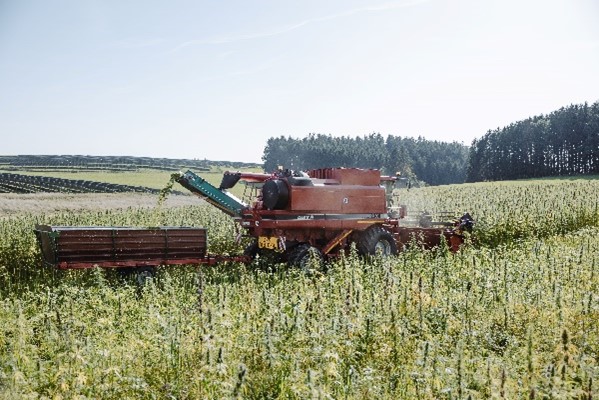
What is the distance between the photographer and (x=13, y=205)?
3088 cm

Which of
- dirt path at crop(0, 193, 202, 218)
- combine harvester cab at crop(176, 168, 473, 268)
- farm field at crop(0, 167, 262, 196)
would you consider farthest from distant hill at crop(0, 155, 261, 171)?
combine harvester cab at crop(176, 168, 473, 268)

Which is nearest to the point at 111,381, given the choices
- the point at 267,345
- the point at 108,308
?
the point at 267,345

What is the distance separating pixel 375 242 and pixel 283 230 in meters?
2.76

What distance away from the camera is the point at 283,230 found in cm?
1173

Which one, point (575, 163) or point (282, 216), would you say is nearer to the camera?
point (282, 216)

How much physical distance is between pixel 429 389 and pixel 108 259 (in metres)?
7.67

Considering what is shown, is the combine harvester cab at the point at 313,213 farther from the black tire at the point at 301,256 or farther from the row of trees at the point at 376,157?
the row of trees at the point at 376,157

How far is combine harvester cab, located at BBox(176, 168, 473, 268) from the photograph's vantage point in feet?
38.1

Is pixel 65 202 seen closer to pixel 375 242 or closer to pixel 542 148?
pixel 375 242

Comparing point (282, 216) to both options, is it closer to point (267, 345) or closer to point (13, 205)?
point (267, 345)

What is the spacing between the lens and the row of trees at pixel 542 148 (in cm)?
7988

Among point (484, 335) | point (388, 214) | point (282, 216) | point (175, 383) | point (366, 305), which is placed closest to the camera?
point (175, 383)

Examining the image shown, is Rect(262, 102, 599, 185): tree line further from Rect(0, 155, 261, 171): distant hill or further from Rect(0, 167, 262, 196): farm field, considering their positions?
Rect(0, 167, 262, 196): farm field

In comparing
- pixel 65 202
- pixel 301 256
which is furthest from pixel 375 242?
pixel 65 202
